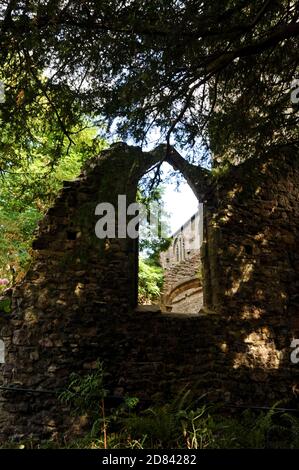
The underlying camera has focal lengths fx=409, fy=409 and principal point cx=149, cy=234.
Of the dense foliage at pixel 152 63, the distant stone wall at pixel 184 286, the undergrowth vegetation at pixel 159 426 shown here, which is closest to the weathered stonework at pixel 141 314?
the undergrowth vegetation at pixel 159 426

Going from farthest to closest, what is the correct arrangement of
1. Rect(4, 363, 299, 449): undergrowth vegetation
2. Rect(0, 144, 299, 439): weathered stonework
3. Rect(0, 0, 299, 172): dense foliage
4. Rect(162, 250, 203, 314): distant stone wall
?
Rect(162, 250, 203, 314): distant stone wall < Rect(0, 144, 299, 439): weathered stonework < Rect(4, 363, 299, 449): undergrowth vegetation < Rect(0, 0, 299, 172): dense foliage

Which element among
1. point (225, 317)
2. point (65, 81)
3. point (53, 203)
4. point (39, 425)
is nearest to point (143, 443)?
point (39, 425)

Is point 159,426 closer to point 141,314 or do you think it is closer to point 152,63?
point 141,314

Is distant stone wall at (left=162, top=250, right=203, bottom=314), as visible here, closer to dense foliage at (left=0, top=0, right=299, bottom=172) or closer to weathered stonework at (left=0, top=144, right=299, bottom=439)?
weathered stonework at (left=0, top=144, right=299, bottom=439)

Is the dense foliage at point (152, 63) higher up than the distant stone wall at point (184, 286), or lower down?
higher up

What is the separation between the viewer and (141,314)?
18.5 feet

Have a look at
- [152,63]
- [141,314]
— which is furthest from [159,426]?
[152,63]

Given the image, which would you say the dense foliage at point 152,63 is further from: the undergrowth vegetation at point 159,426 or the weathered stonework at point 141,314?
the undergrowth vegetation at point 159,426

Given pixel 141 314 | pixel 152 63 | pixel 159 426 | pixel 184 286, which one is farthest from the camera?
pixel 184 286

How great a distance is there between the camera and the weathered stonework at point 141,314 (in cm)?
515

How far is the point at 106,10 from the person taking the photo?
373 cm

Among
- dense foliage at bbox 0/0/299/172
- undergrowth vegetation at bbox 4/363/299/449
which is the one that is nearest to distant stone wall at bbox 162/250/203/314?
undergrowth vegetation at bbox 4/363/299/449

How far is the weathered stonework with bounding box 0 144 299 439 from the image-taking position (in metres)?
5.15

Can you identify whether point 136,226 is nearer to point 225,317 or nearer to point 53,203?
point 53,203
